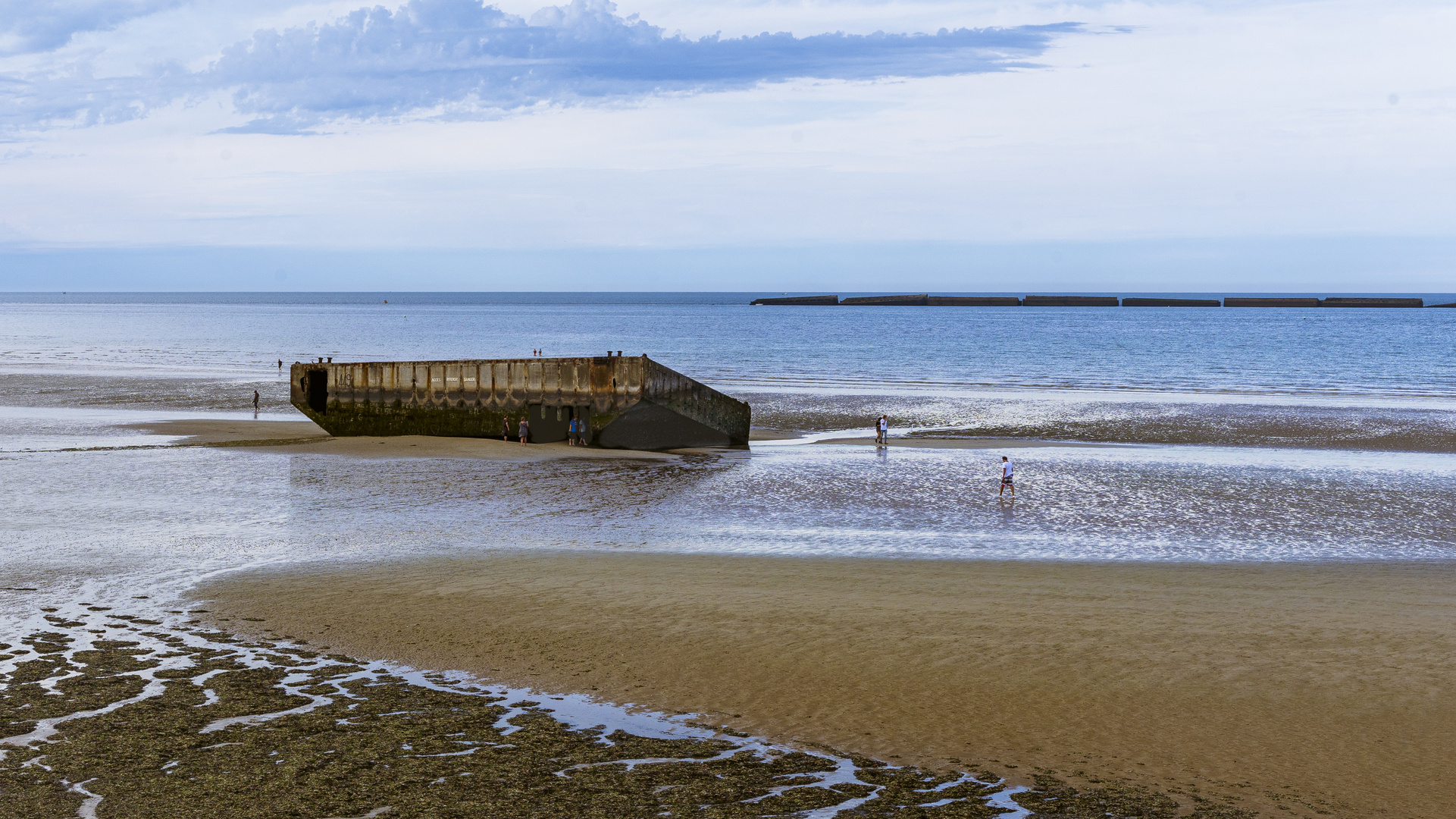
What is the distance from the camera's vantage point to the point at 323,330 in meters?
152

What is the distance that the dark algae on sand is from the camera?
8320mm

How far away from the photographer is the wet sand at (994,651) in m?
9.68

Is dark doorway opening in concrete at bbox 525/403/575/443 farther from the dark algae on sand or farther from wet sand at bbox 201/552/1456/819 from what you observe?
the dark algae on sand

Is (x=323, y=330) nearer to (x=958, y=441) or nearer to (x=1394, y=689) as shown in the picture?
(x=958, y=441)

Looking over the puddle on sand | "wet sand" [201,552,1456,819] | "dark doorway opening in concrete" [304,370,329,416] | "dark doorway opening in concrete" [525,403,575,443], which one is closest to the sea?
the puddle on sand

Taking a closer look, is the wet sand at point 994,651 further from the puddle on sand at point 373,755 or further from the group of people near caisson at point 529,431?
the group of people near caisson at point 529,431

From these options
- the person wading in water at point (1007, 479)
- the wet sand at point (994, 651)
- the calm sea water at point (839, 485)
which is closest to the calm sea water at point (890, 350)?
the calm sea water at point (839, 485)

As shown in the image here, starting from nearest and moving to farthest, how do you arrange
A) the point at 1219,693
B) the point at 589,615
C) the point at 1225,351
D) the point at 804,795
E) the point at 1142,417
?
the point at 804,795, the point at 1219,693, the point at 589,615, the point at 1142,417, the point at 1225,351

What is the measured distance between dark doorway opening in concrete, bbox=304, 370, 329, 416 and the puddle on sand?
84.4ft

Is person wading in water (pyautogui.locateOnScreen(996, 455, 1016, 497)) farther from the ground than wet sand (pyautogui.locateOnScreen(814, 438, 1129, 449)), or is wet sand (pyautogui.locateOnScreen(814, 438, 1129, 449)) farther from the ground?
person wading in water (pyautogui.locateOnScreen(996, 455, 1016, 497))

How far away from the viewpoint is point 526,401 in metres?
34.6

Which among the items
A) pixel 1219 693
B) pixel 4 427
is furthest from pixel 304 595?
pixel 4 427

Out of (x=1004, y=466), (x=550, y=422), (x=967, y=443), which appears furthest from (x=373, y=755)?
(x=967, y=443)

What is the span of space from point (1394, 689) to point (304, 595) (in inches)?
498
